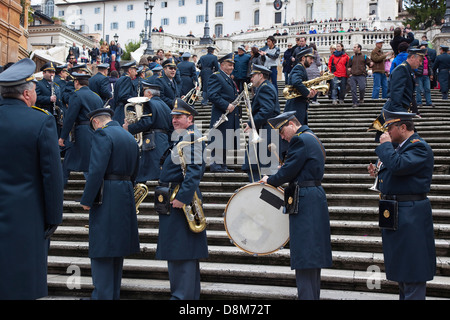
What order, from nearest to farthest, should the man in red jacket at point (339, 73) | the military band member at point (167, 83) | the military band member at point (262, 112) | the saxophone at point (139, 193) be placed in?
1. the saxophone at point (139, 193)
2. the military band member at point (262, 112)
3. the military band member at point (167, 83)
4. the man in red jacket at point (339, 73)

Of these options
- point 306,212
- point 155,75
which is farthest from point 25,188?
point 155,75

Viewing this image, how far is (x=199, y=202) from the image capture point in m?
6.37

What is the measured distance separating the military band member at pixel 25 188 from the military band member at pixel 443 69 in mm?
13725

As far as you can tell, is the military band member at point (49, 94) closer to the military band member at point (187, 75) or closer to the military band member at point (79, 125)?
the military band member at point (79, 125)

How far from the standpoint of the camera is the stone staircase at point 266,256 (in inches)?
257

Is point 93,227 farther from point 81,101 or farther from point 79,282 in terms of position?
point 81,101

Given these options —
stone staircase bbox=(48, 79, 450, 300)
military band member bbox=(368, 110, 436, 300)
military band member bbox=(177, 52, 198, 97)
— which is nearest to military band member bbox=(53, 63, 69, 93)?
stone staircase bbox=(48, 79, 450, 300)

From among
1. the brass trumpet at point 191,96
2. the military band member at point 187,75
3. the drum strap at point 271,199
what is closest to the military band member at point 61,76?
the brass trumpet at point 191,96

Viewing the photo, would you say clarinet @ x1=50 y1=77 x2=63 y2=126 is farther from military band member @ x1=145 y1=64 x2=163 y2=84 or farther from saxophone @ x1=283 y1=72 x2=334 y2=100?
saxophone @ x1=283 y1=72 x2=334 y2=100

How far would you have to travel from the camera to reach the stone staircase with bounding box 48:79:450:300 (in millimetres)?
6520

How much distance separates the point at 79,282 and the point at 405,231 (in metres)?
4.10

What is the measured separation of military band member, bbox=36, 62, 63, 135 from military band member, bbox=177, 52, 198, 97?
203 inches

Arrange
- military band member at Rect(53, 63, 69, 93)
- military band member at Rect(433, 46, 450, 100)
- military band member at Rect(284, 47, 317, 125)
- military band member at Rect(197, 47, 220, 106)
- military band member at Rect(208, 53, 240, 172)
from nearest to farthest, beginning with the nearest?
military band member at Rect(284, 47, 317, 125), military band member at Rect(208, 53, 240, 172), military band member at Rect(53, 63, 69, 93), military band member at Rect(433, 46, 450, 100), military band member at Rect(197, 47, 220, 106)
